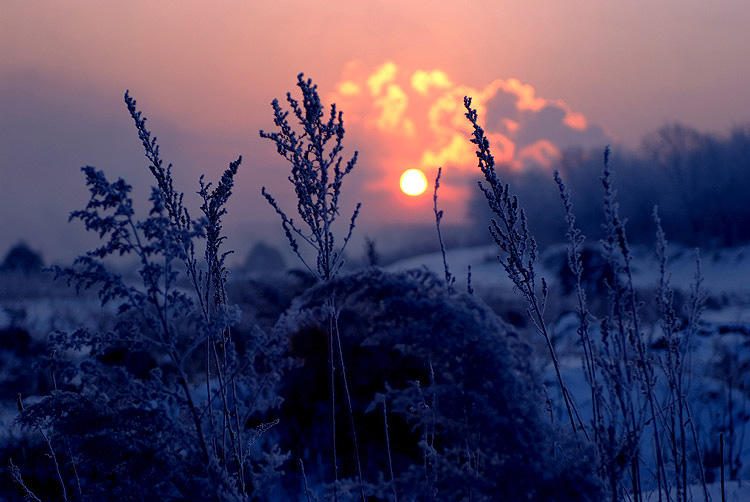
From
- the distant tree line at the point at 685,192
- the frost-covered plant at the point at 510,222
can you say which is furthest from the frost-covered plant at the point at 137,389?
the distant tree line at the point at 685,192

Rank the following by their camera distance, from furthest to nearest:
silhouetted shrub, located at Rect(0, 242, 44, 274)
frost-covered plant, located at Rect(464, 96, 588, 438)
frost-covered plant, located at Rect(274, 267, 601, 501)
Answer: silhouetted shrub, located at Rect(0, 242, 44, 274)
frost-covered plant, located at Rect(464, 96, 588, 438)
frost-covered plant, located at Rect(274, 267, 601, 501)

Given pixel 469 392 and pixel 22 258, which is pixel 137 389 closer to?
pixel 469 392

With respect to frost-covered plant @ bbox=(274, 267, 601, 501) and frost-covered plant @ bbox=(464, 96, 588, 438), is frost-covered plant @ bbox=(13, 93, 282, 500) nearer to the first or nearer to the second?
frost-covered plant @ bbox=(274, 267, 601, 501)

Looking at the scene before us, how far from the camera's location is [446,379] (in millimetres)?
1749

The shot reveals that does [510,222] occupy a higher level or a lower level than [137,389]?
higher

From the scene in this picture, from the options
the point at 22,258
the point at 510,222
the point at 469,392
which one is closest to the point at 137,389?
the point at 469,392

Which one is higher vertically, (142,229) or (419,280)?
(142,229)

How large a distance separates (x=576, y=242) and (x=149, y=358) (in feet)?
22.1

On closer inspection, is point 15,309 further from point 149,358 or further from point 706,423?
point 706,423

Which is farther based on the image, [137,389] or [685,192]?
[685,192]

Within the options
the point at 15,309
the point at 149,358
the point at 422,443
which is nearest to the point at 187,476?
the point at 422,443

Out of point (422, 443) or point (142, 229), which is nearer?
point (142, 229)

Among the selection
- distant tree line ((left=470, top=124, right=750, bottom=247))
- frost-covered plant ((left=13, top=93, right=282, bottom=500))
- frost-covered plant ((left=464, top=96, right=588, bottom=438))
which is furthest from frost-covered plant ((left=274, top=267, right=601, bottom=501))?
distant tree line ((left=470, top=124, right=750, bottom=247))

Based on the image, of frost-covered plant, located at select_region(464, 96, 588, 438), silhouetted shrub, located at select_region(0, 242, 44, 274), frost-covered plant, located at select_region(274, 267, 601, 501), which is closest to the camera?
frost-covered plant, located at select_region(274, 267, 601, 501)
